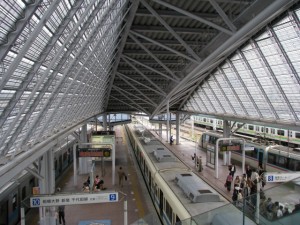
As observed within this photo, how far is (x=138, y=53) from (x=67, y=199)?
13885 mm

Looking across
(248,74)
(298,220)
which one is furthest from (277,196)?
(248,74)

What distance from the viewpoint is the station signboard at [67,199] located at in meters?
9.81

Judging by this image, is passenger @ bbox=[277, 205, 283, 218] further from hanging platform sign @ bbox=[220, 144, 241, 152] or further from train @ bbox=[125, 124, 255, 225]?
hanging platform sign @ bbox=[220, 144, 241, 152]

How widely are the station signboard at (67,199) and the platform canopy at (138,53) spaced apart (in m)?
1.65

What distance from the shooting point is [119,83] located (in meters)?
32.0

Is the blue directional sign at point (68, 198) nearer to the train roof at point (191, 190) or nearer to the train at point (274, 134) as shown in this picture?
the train roof at point (191, 190)

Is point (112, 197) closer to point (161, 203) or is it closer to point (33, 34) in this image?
point (161, 203)

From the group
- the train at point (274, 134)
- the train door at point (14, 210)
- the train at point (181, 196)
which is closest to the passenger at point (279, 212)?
the train at point (181, 196)

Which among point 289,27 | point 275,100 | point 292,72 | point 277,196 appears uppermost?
point 289,27

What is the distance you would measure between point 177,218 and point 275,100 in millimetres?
13338

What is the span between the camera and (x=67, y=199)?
9852 mm

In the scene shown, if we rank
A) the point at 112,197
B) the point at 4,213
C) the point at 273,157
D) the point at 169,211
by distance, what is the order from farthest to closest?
the point at 273,157 → the point at 4,213 → the point at 169,211 → the point at 112,197

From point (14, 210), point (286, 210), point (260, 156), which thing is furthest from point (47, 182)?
point (260, 156)

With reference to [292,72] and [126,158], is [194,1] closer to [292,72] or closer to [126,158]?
[292,72]
